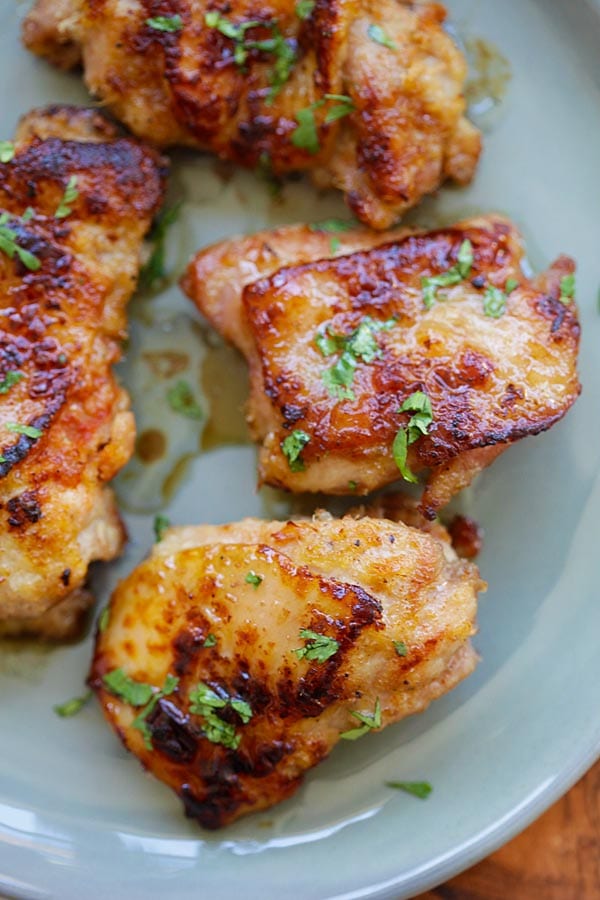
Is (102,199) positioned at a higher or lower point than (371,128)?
lower

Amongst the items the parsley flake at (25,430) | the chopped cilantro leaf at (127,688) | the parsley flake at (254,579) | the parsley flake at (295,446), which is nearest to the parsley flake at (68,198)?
the parsley flake at (25,430)

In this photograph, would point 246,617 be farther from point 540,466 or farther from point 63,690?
point 540,466

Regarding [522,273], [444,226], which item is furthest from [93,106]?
[522,273]

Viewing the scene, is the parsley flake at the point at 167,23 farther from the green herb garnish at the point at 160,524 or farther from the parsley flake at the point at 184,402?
the green herb garnish at the point at 160,524

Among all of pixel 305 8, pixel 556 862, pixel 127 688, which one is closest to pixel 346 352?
pixel 305 8

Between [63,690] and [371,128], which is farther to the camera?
[63,690]

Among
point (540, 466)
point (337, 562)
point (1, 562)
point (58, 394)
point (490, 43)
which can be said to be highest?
point (490, 43)
